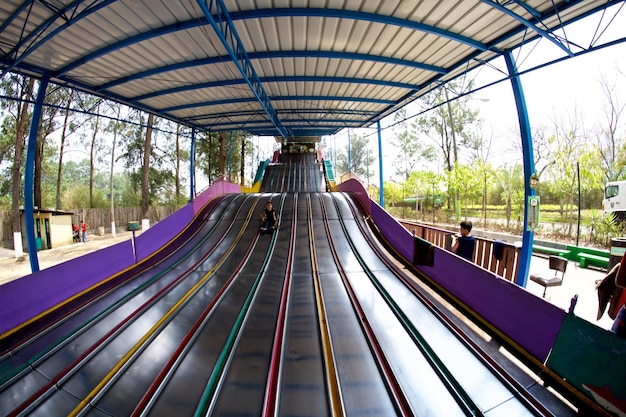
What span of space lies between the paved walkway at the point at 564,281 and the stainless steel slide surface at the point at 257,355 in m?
1.60

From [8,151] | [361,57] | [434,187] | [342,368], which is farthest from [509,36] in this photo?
[8,151]

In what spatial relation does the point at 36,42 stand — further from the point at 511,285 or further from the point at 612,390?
the point at 612,390

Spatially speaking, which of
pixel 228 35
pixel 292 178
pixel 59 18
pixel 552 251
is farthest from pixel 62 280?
pixel 292 178

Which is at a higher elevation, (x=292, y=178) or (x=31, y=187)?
(x=292, y=178)

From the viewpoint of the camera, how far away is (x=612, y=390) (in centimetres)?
220

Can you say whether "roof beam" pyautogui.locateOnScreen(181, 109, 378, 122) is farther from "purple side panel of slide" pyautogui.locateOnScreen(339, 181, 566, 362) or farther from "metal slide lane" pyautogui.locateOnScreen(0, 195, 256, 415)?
A: "purple side panel of slide" pyautogui.locateOnScreen(339, 181, 566, 362)

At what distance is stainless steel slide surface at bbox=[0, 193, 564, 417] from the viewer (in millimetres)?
2502

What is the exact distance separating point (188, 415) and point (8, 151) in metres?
29.6

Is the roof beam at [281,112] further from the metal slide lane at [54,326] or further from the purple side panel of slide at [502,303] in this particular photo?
the purple side panel of slide at [502,303]

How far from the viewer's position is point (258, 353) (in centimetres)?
319

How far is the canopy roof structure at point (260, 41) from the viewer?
550 cm

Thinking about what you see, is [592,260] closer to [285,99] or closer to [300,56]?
[300,56]

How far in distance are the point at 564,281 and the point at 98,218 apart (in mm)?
26403

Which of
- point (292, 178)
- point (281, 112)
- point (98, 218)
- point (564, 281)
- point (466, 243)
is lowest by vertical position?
point (564, 281)
